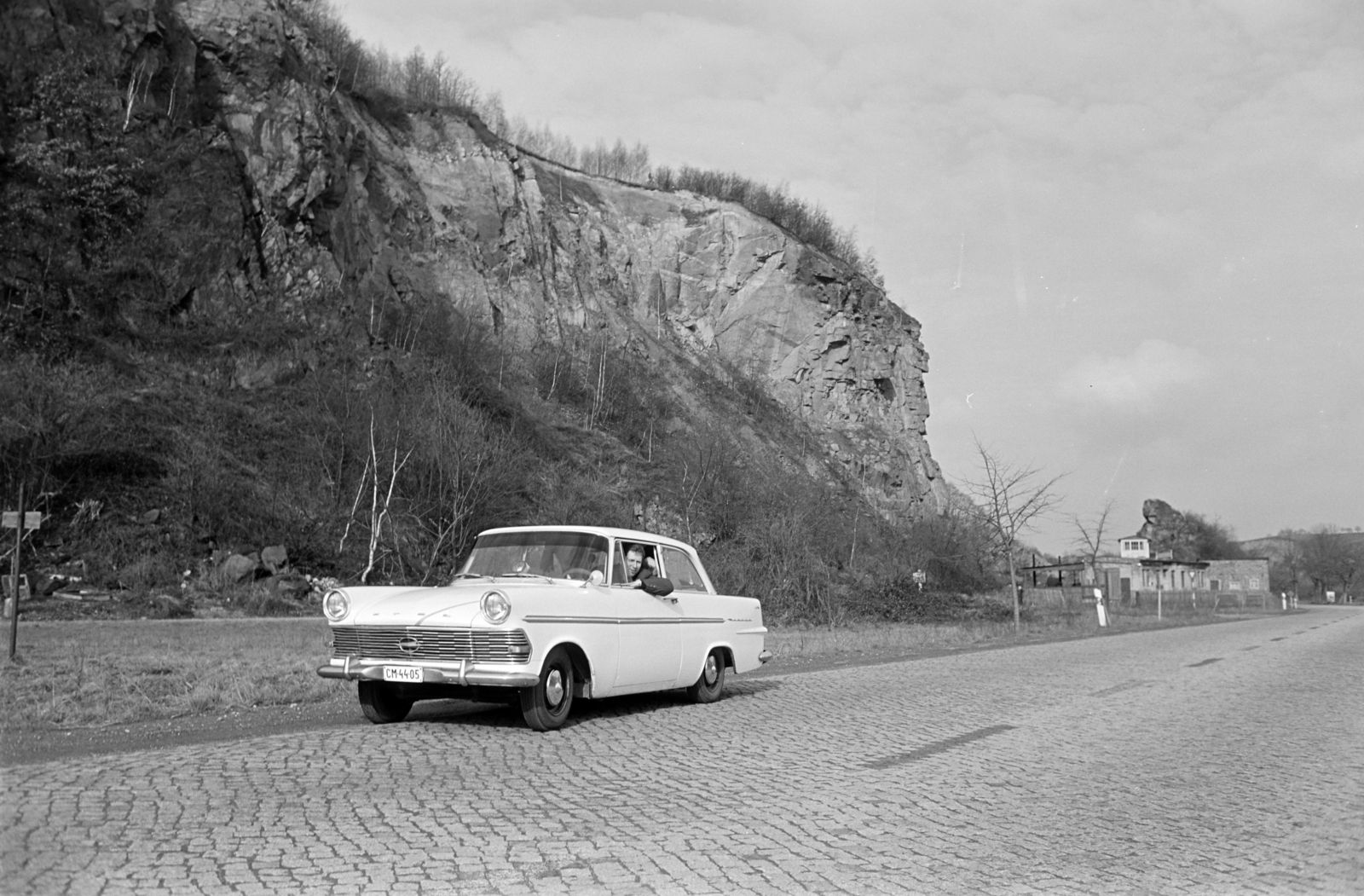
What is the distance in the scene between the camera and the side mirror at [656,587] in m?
10.8

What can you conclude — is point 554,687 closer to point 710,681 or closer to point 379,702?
point 379,702

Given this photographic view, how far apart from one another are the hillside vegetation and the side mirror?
19181 mm

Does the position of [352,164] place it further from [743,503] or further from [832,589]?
[832,589]

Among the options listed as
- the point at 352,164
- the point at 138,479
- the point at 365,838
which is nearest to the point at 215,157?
the point at 352,164

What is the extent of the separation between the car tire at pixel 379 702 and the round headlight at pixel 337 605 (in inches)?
24.6

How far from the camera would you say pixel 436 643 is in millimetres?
9156

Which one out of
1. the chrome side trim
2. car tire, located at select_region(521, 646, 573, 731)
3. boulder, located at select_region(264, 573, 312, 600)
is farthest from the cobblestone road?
boulder, located at select_region(264, 573, 312, 600)

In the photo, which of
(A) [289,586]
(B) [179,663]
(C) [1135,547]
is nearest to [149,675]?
(B) [179,663]

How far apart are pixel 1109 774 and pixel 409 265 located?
47599 millimetres

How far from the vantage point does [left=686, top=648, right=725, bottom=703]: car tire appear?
1214cm

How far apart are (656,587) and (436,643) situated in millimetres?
2418

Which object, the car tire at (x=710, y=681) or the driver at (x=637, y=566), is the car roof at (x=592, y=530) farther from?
the car tire at (x=710, y=681)

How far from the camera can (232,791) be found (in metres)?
6.61

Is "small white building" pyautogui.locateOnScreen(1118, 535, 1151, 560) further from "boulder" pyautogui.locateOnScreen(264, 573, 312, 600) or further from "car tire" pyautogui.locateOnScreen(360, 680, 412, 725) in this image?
"car tire" pyautogui.locateOnScreen(360, 680, 412, 725)
